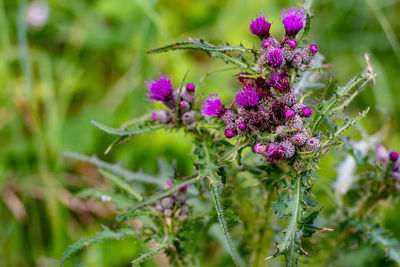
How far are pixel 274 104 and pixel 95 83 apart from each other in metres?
3.44

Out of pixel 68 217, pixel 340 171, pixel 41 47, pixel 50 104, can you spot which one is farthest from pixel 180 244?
pixel 41 47

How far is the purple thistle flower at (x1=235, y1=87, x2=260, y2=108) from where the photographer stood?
1756 mm

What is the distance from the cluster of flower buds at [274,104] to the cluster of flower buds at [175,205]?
1.81ft

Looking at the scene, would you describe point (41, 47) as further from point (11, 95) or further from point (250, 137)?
point (250, 137)

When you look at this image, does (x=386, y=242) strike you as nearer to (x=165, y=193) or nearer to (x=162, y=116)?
(x=165, y=193)

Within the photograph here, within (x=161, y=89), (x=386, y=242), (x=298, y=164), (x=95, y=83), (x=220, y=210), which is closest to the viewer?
(x=220, y=210)

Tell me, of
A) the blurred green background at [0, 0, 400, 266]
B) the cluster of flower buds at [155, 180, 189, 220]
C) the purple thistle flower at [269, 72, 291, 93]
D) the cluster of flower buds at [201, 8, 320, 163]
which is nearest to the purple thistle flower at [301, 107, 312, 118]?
the cluster of flower buds at [201, 8, 320, 163]

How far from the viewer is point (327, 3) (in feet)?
17.7

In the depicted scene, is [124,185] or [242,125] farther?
[124,185]

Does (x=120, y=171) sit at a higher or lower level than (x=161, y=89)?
lower

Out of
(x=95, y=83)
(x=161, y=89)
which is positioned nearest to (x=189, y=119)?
(x=161, y=89)

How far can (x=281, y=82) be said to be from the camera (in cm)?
175

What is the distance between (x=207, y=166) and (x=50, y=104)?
2956 millimetres

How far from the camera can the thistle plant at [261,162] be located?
1720mm
